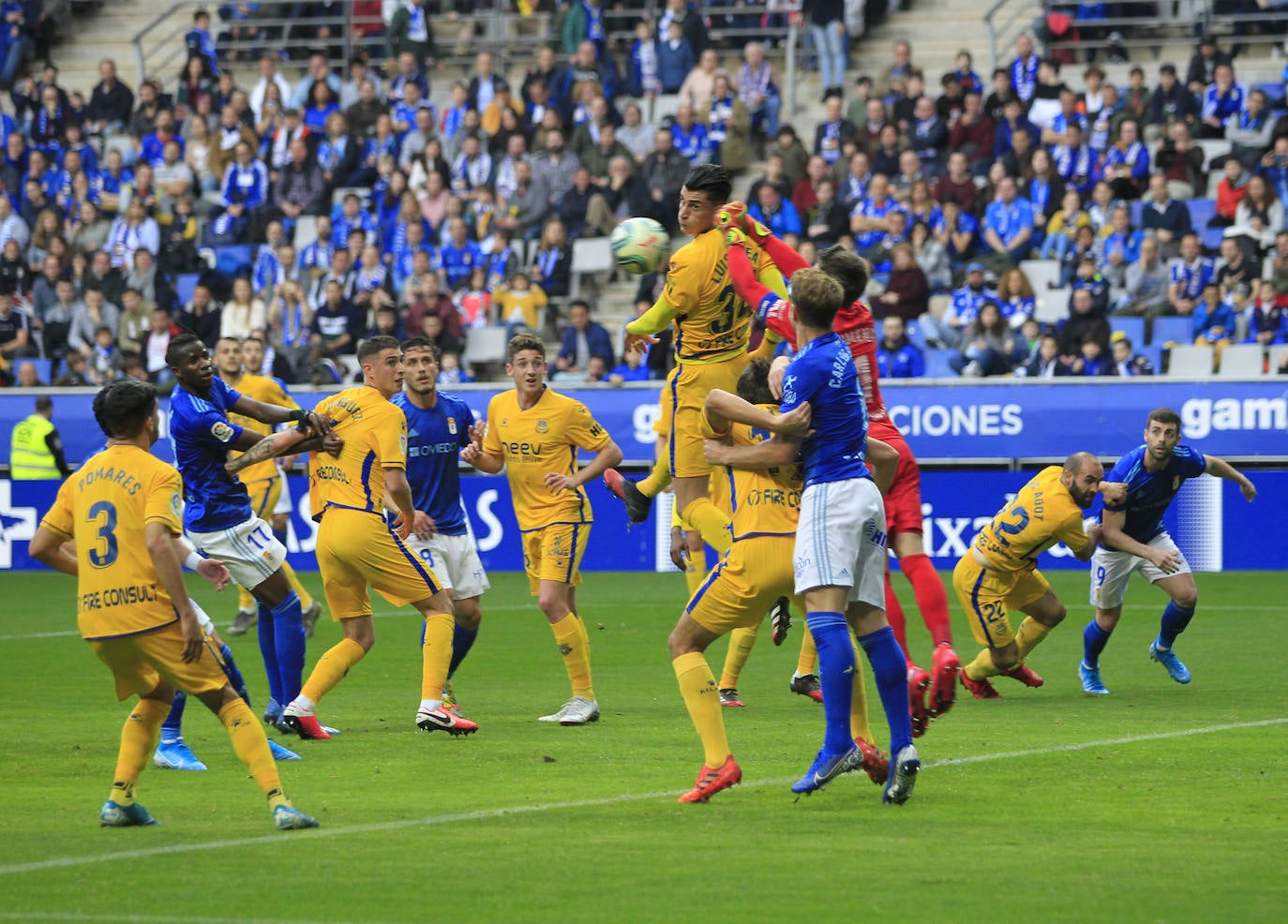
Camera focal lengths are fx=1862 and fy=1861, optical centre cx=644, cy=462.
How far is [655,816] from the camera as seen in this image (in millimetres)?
7645

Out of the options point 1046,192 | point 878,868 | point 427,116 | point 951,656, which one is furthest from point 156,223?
point 878,868

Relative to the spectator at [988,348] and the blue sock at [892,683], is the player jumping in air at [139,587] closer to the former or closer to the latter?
the blue sock at [892,683]

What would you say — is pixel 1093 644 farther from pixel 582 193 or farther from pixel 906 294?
pixel 582 193

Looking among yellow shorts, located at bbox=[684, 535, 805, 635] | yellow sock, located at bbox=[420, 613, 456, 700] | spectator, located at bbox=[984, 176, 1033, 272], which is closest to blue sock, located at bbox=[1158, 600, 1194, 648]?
yellow sock, located at bbox=[420, 613, 456, 700]

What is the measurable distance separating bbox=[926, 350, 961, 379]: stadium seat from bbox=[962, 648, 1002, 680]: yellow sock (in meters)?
11.1

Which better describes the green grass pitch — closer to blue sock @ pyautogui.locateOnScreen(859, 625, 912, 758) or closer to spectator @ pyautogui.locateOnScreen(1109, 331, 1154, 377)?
blue sock @ pyautogui.locateOnScreen(859, 625, 912, 758)

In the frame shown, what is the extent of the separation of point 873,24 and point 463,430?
64.9 ft

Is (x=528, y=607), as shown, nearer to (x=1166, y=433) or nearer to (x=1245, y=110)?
(x=1166, y=433)

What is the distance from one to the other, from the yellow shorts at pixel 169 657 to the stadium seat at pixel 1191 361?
→ 1628 centimetres

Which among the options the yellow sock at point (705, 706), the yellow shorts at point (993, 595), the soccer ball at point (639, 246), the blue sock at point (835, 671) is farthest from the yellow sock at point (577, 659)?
the blue sock at point (835, 671)

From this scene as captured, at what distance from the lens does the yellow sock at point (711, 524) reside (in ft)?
33.3

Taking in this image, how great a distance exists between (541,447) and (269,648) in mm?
2022

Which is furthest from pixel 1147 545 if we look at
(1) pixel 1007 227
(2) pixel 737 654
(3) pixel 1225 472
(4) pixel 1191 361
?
(1) pixel 1007 227

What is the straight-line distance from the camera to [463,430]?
1167 cm
